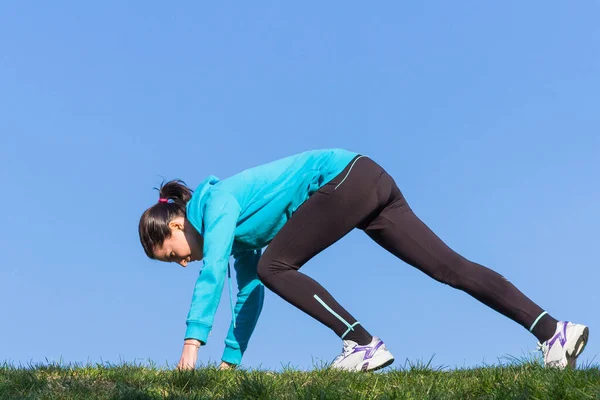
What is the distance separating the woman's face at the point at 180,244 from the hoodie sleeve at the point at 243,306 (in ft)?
2.27

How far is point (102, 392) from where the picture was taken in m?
5.04

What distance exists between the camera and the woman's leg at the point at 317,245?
574 cm

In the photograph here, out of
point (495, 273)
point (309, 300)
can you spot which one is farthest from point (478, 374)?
point (309, 300)

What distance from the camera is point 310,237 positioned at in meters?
5.77

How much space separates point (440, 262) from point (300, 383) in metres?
1.58

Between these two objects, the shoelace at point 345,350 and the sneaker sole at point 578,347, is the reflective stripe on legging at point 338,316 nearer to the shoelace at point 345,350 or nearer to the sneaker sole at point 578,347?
the shoelace at point 345,350

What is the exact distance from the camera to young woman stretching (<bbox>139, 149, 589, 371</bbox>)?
220 inches

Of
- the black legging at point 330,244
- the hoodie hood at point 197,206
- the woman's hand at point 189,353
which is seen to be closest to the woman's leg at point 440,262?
the black legging at point 330,244

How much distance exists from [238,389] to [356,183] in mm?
1964

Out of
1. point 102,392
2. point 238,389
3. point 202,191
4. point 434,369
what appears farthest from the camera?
point 202,191

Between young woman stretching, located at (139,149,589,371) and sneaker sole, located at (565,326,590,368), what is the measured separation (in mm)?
10

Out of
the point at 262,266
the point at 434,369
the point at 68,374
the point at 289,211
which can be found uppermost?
the point at 289,211

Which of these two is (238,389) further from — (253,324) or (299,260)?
(253,324)

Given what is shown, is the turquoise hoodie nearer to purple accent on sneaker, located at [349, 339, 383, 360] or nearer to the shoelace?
the shoelace
